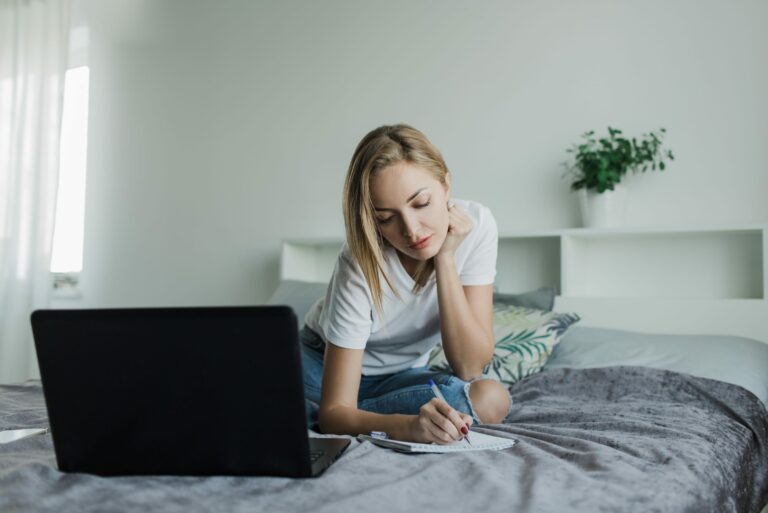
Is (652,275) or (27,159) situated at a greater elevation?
(27,159)

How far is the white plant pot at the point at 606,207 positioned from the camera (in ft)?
7.41

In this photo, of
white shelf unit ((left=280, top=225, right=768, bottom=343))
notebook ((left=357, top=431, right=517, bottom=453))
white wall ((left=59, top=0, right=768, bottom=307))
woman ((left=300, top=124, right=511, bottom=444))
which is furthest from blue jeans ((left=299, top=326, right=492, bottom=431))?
white wall ((left=59, top=0, right=768, bottom=307))

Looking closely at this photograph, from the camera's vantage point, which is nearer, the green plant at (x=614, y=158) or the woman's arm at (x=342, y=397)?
the woman's arm at (x=342, y=397)

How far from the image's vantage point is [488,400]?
4.38 ft

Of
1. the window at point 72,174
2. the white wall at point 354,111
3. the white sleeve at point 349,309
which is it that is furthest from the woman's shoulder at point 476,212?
the window at point 72,174

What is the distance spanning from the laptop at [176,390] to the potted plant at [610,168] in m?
1.66

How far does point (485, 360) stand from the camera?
4.58ft

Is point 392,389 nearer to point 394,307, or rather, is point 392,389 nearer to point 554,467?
point 394,307

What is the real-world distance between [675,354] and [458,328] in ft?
2.56

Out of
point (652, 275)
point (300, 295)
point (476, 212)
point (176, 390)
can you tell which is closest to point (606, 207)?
point (652, 275)

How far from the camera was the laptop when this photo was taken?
803 mm

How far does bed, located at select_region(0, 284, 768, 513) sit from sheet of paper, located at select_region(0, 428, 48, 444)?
0.13 ft

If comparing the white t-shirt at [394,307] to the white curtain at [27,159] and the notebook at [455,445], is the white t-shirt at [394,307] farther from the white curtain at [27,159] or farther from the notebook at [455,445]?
the white curtain at [27,159]

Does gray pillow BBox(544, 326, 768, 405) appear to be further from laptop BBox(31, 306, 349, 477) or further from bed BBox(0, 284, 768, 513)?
laptop BBox(31, 306, 349, 477)
